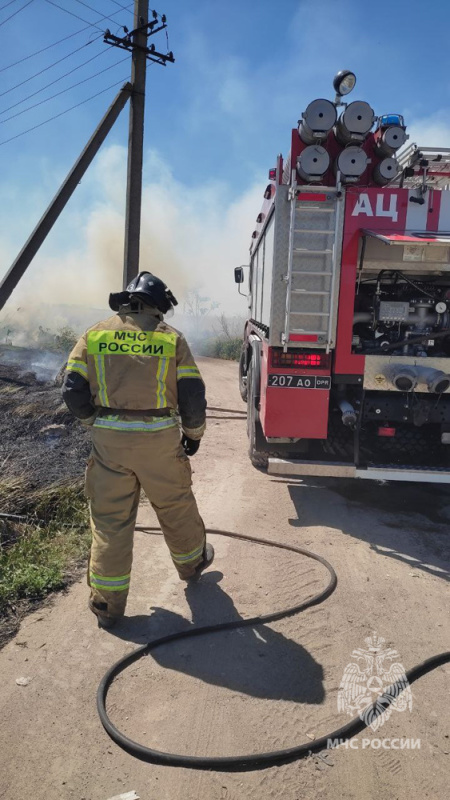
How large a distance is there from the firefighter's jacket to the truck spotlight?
2.74 meters

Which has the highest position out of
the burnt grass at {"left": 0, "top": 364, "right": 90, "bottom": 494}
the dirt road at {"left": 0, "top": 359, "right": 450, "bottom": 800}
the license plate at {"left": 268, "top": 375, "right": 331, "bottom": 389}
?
the license plate at {"left": 268, "top": 375, "right": 331, "bottom": 389}

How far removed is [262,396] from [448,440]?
1.72 m

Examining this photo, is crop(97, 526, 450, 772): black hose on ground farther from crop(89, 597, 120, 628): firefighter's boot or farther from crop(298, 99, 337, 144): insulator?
crop(298, 99, 337, 144): insulator

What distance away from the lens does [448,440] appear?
15.1ft

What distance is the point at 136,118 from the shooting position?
9.16 metres

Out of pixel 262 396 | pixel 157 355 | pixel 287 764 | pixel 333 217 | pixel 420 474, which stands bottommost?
pixel 287 764

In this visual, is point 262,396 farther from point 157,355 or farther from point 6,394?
point 6,394

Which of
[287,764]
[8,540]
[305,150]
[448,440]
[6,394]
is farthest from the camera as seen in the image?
[6,394]

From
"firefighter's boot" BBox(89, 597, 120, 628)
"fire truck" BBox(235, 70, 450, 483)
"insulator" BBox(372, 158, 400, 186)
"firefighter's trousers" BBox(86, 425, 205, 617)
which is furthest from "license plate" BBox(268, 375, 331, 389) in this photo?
"firefighter's boot" BBox(89, 597, 120, 628)

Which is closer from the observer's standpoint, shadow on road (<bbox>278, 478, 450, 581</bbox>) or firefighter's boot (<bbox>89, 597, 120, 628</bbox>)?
firefighter's boot (<bbox>89, 597, 120, 628</bbox>)

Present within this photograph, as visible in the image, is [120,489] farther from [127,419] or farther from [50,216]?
[50,216]

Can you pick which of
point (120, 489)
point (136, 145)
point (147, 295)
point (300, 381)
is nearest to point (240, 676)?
point (120, 489)

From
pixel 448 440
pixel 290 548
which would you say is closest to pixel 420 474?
pixel 448 440

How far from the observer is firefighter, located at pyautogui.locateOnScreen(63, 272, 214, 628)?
278 cm
